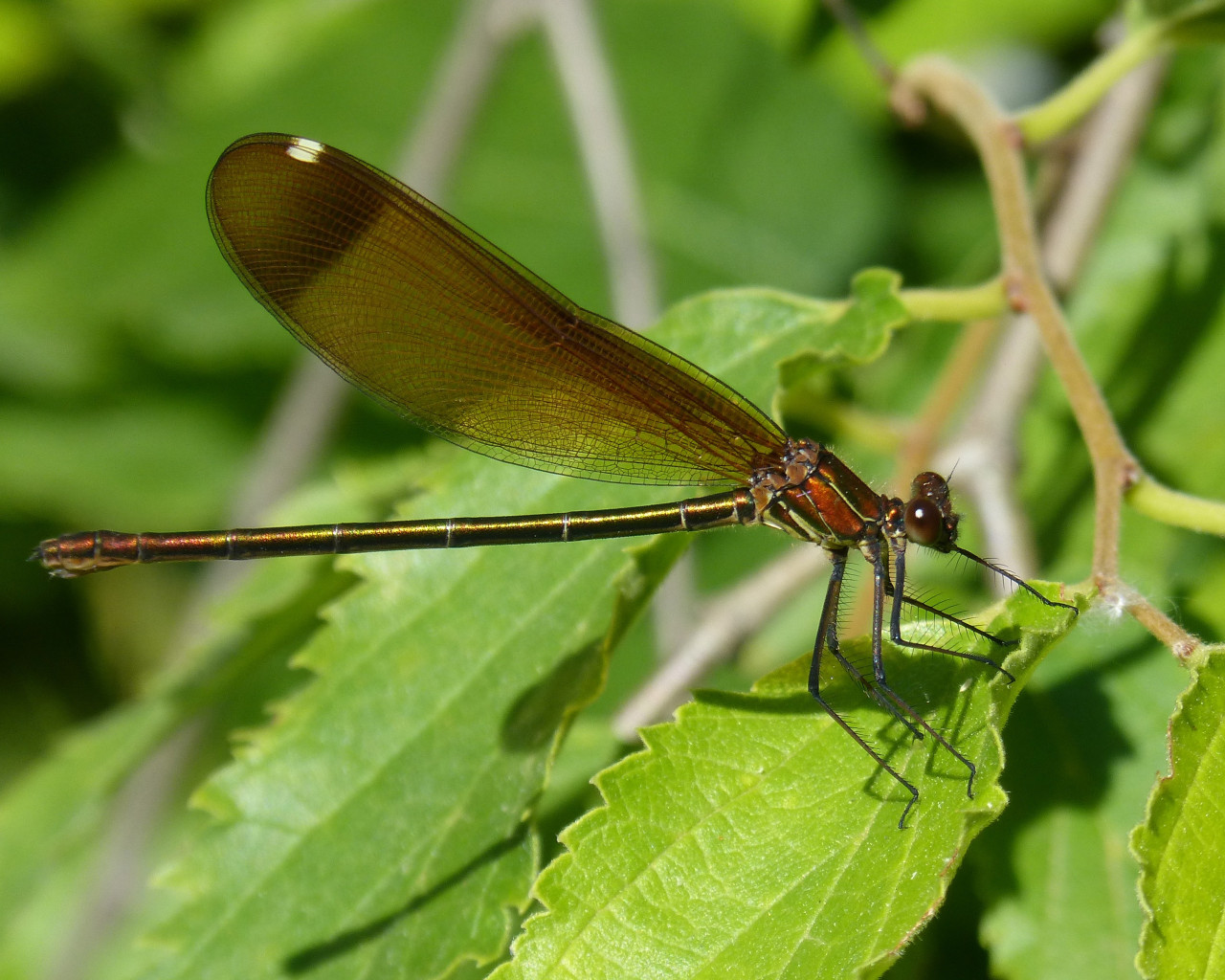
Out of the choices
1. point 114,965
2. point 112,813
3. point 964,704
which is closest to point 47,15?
point 112,813

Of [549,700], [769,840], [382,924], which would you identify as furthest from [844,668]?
[382,924]

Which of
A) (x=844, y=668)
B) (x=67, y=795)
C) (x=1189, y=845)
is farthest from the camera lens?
(x=67, y=795)

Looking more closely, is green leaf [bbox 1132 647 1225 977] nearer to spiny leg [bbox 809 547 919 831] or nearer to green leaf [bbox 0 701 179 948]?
spiny leg [bbox 809 547 919 831]

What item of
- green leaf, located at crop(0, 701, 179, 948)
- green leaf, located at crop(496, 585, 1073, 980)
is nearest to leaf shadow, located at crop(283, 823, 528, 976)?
green leaf, located at crop(496, 585, 1073, 980)

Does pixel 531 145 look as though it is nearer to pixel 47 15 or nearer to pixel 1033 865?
pixel 47 15

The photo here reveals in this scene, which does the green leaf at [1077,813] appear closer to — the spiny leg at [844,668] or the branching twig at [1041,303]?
the branching twig at [1041,303]

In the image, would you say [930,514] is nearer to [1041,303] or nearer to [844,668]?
[1041,303]
